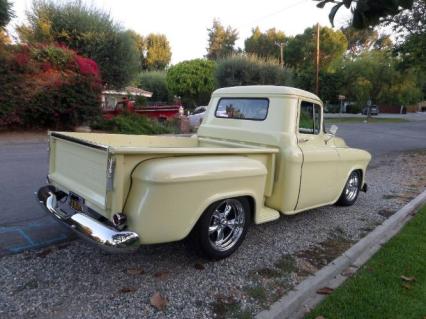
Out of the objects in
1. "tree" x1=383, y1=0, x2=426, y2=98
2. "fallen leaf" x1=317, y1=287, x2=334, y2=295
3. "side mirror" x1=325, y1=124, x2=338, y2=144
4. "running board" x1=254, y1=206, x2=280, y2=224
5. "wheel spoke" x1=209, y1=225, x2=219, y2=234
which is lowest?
"fallen leaf" x1=317, y1=287, x2=334, y2=295

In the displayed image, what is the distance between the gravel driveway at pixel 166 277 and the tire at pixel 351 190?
3.48 ft

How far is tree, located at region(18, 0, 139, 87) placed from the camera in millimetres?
20375

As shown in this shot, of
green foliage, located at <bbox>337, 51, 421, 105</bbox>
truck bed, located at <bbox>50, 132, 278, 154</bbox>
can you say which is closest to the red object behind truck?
truck bed, located at <bbox>50, 132, 278, 154</bbox>

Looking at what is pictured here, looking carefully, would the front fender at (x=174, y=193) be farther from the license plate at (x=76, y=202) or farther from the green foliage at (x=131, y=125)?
the green foliage at (x=131, y=125)

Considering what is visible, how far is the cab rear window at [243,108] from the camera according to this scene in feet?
16.1

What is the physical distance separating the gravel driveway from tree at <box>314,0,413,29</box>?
2.75 m

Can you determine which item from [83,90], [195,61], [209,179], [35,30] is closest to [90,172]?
[209,179]

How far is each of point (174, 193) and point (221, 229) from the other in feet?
3.17

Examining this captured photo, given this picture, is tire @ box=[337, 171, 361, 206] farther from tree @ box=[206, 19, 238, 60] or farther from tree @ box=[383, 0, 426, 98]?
tree @ box=[206, 19, 238, 60]

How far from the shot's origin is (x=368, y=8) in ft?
14.7

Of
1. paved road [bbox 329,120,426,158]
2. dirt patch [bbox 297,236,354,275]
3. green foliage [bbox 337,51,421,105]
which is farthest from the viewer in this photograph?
green foliage [bbox 337,51,421,105]

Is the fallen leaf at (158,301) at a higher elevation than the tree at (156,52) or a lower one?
lower

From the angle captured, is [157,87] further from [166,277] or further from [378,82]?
[166,277]

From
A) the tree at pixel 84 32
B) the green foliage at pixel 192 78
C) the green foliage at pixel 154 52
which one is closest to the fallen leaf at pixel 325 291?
the tree at pixel 84 32
